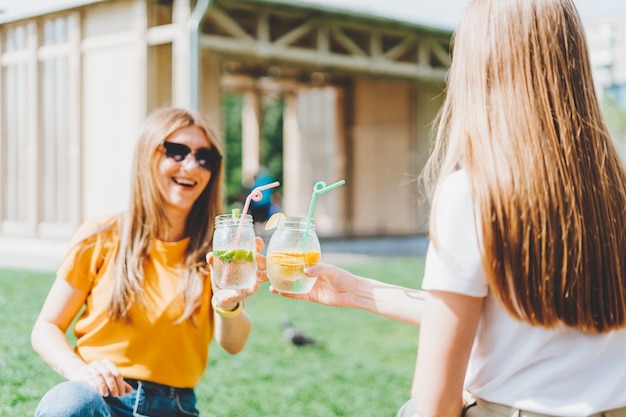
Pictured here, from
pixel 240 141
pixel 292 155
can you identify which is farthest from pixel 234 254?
pixel 240 141

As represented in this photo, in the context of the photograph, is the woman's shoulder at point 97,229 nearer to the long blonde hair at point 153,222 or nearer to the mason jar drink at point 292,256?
the long blonde hair at point 153,222

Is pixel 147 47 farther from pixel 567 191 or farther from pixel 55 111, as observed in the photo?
pixel 567 191

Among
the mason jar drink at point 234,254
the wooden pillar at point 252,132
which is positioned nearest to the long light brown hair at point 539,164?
the mason jar drink at point 234,254

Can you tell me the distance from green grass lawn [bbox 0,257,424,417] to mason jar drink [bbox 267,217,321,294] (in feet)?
7.24

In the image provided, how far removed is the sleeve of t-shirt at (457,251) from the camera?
1425 millimetres

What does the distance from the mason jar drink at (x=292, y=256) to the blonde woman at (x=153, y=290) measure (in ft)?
0.83

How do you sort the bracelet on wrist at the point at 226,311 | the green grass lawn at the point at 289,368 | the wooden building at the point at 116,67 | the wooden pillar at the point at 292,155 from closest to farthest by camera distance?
the bracelet on wrist at the point at 226,311, the green grass lawn at the point at 289,368, the wooden building at the point at 116,67, the wooden pillar at the point at 292,155

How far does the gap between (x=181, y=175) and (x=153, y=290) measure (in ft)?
1.41

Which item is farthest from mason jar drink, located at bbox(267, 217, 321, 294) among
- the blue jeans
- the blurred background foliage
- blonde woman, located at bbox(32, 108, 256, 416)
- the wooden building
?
the blurred background foliage

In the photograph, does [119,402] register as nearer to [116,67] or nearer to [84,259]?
[84,259]

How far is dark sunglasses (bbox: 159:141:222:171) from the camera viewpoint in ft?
8.41

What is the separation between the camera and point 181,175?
8.42 feet

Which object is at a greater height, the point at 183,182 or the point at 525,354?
the point at 183,182

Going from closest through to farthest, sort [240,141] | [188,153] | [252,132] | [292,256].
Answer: [292,256] < [188,153] < [252,132] < [240,141]
